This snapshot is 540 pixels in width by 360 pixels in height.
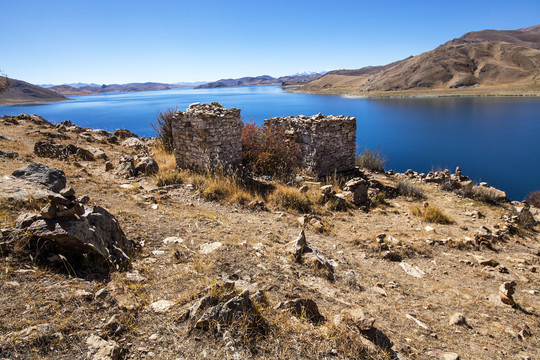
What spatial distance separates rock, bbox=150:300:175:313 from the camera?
8.64 ft

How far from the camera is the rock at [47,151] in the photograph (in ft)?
27.9

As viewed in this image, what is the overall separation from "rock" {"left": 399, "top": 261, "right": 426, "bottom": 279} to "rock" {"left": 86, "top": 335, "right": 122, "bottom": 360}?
4273mm

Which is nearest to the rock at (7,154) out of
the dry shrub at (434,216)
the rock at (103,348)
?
the rock at (103,348)

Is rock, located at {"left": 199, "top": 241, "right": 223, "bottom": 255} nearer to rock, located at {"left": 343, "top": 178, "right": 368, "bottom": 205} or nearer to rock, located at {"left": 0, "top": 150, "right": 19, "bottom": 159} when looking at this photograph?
rock, located at {"left": 343, "top": 178, "right": 368, "bottom": 205}

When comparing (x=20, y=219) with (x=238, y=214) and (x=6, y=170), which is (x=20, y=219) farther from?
(x=6, y=170)

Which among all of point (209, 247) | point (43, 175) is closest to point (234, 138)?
point (43, 175)

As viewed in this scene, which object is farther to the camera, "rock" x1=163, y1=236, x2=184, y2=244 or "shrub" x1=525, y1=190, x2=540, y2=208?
"shrub" x1=525, y1=190, x2=540, y2=208

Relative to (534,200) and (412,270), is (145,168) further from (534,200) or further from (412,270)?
(534,200)

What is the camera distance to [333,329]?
106 inches

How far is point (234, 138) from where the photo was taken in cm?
872

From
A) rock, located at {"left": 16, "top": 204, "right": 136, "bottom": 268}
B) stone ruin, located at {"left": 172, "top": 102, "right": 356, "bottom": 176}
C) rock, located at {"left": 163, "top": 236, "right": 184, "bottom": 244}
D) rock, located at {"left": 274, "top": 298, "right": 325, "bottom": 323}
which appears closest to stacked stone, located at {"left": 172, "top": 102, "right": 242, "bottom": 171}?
stone ruin, located at {"left": 172, "top": 102, "right": 356, "bottom": 176}

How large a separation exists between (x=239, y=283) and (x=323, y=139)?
24.3 feet

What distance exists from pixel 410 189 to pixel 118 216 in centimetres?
846

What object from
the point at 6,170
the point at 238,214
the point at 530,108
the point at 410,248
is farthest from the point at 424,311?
the point at 530,108
